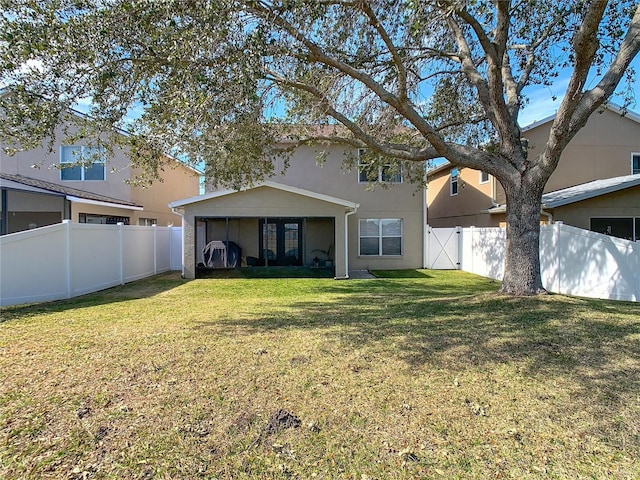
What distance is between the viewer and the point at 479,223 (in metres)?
17.7

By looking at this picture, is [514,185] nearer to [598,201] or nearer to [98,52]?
[598,201]

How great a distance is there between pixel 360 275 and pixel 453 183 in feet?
31.5

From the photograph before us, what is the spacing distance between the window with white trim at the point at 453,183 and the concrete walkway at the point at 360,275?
827cm

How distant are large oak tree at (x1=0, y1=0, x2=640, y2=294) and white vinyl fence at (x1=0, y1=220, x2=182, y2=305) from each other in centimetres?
266

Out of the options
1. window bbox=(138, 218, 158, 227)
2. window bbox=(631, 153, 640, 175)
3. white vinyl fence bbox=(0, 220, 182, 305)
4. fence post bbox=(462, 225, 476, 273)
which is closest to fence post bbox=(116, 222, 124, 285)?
white vinyl fence bbox=(0, 220, 182, 305)

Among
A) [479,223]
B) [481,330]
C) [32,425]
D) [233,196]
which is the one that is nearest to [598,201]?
[479,223]

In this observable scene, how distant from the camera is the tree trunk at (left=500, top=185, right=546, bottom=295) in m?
7.72

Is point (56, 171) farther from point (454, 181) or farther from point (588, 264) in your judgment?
point (588, 264)

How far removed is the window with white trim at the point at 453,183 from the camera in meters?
20.3

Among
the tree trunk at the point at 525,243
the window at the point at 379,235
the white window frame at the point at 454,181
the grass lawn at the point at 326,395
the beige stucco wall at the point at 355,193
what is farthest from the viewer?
the white window frame at the point at 454,181

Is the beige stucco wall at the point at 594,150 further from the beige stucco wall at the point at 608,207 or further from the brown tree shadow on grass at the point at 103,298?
the brown tree shadow on grass at the point at 103,298

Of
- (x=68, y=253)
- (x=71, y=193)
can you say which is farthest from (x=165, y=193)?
(x=68, y=253)

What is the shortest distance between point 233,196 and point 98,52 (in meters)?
7.67

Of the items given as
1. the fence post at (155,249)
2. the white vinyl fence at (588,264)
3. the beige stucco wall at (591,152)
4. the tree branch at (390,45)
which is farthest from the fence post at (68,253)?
the beige stucco wall at (591,152)
